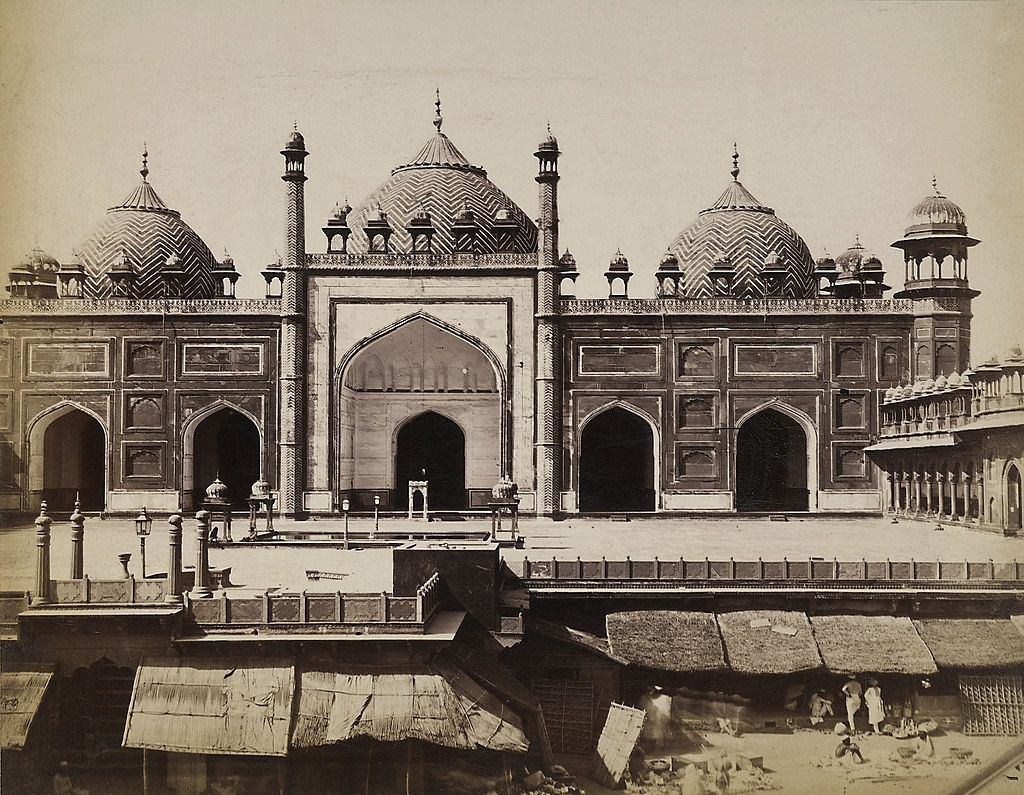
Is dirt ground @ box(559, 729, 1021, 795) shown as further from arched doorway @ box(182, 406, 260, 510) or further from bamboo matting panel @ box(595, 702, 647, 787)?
arched doorway @ box(182, 406, 260, 510)

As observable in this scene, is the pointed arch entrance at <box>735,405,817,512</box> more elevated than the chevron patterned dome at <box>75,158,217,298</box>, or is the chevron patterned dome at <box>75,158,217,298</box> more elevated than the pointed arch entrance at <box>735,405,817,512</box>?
the chevron patterned dome at <box>75,158,217,298</box>

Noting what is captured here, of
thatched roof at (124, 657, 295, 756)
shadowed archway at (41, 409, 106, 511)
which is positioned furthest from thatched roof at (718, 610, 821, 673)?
shadowed archway at (41, 409, 106, 511)

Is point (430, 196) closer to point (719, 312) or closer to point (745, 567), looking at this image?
point (719, 312)

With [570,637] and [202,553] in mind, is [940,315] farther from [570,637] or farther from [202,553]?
[202,553]

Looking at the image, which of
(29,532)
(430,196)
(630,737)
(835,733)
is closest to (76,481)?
(29,532)

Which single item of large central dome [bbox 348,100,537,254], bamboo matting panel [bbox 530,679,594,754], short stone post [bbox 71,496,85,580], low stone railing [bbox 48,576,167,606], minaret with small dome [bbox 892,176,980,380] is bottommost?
bamboo matting panel [bbox 530,679,594,754]
